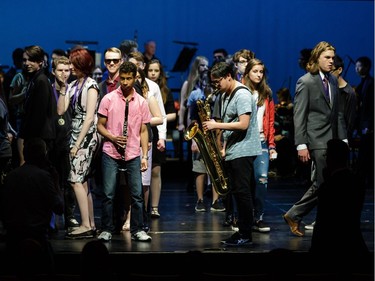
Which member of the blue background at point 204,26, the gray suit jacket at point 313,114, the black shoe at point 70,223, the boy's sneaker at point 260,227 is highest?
the blue background at point 204,26

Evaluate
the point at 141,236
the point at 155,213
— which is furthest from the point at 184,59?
the point at 141,236

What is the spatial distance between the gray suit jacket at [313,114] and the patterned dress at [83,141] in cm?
159

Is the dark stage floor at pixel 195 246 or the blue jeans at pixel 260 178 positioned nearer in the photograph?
the dark stage floor at pixel 195 246

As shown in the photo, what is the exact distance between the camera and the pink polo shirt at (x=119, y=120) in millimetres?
6875

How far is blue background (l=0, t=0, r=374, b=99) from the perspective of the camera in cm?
1306

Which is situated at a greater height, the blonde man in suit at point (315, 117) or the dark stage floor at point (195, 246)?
the blonde man in suit at point (315, 117)

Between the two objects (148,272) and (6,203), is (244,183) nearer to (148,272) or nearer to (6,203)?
(148,272)

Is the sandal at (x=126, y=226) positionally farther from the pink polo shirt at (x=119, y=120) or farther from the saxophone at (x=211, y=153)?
the pink polo shirt at (x=119, y=120)

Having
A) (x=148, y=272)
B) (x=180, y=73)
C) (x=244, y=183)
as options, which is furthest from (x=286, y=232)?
(x=180, y=73)

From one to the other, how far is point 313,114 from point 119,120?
1.56 meters

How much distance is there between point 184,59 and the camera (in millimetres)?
12781

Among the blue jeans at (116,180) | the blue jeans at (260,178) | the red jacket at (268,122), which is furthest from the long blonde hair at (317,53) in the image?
the blue jeans at (116,180)

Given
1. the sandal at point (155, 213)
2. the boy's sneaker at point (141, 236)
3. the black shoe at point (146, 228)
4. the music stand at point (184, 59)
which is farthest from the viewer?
the music stand at point (184, 59)

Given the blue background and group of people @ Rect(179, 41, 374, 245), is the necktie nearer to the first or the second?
group of people @ Rect(179, 41, 374, 245)
